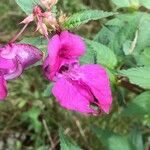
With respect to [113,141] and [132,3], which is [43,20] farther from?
[113,141]

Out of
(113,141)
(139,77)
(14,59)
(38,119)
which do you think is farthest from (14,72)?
(38,119)

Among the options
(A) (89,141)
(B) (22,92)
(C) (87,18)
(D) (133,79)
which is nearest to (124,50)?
(D) (133,79)

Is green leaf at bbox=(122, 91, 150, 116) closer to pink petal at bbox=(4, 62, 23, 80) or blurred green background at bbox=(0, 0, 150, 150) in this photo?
pink petal at bbox=(4, 62, 23, 80)

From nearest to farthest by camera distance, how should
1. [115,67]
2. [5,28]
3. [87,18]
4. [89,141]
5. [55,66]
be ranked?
[55,66] < [87,18] < [115,67] < [89,141] < [5,28]

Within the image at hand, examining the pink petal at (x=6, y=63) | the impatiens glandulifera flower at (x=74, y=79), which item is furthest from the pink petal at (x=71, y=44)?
the pink petal at (x=6, y=63)

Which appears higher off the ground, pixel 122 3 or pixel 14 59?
pixel 14 59

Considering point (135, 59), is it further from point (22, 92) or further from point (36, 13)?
point (22, 92)
